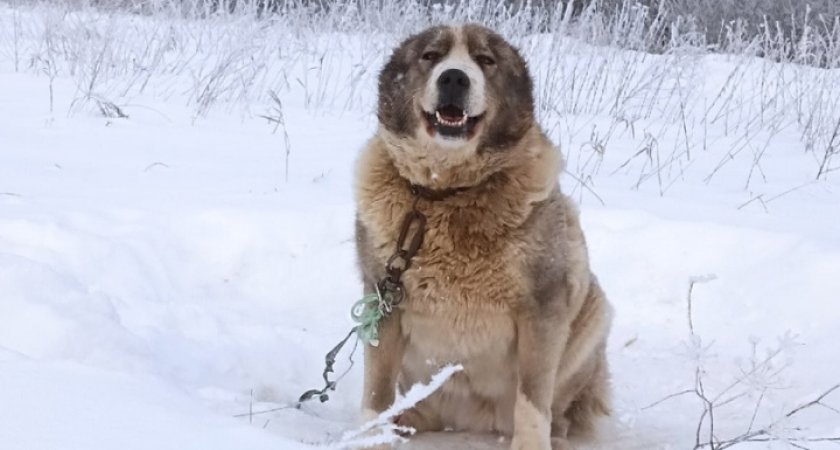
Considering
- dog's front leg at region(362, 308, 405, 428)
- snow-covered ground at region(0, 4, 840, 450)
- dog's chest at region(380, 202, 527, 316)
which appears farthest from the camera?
dog's front leg at region(362, 308, 405, 428)

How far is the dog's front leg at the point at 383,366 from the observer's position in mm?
2660

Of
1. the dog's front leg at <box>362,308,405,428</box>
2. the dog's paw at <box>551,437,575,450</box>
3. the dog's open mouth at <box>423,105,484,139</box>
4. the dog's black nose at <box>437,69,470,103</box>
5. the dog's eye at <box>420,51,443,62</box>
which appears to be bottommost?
the dog's paw at <box>551,437,575,450</box>

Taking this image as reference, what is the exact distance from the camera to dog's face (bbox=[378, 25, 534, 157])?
2584 mm

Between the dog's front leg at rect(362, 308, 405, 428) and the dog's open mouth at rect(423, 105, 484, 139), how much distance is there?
1.63ft

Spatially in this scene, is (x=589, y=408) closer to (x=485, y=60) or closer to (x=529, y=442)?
(x=529, y=442)

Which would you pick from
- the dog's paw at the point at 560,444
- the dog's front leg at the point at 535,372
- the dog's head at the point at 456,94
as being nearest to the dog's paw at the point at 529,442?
the dog's front leg at the point at 535,372

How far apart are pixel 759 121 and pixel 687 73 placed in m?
1.30

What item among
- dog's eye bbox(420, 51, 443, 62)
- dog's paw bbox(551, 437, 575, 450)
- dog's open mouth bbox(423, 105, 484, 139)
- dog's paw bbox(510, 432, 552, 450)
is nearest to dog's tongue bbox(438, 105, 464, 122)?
dog's open mouth bbox(423, 105, 484, 139)

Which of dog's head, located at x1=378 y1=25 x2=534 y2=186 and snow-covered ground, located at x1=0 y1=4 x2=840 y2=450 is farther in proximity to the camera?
dog's head, located at x1=378 y1=25 x2=534 y2=186

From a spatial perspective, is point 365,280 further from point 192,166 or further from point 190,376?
point 192,166

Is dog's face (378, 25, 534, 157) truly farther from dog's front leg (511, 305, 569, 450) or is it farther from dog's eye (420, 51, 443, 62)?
dog's front leg (511, 305, 569, 450)

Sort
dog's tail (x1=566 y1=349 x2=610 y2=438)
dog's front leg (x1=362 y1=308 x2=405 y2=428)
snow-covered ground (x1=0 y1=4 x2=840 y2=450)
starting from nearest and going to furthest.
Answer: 1. snow-covered ground (x1=0 y1=4 x2=840 y2=450)
2. dog's front leg (x1=362 y1=308 x2=405 y2=428)
3. dog's tail (x1=566 y1=349 x2=610 y2=438)

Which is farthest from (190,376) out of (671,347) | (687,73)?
(687,73)

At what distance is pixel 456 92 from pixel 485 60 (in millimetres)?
222
